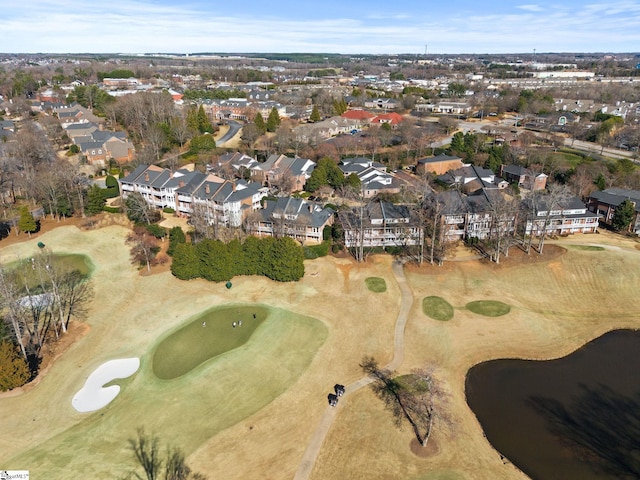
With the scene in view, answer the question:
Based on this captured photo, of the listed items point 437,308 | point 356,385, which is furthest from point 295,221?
point 356,385

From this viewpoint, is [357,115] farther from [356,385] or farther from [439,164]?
[356,385]

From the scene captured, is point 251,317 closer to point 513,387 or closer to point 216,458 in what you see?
point 216,458

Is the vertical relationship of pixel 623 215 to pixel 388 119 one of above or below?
below

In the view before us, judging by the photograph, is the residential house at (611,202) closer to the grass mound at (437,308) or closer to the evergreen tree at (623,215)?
the evergreen tree at (623,215)

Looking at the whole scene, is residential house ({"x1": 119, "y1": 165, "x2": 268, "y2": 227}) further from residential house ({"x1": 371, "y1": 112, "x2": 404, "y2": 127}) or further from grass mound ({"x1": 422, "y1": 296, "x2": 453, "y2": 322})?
residential house ({"x1": 371, "y1": 112, "x2": 404, "y2": 127})

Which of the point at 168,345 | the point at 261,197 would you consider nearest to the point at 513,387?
the point at 168,345
